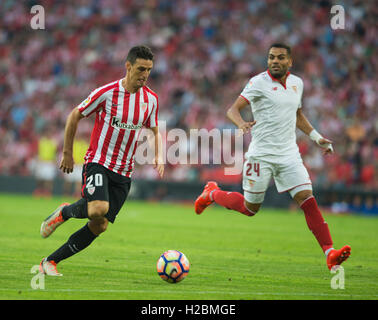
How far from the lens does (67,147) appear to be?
23.6 feet

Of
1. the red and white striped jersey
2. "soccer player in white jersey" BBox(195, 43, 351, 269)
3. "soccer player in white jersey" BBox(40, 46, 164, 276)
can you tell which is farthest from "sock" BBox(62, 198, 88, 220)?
"soccer player in white jersey" BBox(195, 43, 351, 269)

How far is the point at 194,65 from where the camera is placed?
25.0 meters

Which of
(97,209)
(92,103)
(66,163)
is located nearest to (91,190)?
(97,209)

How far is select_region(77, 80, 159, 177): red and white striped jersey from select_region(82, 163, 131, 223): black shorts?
70 mm

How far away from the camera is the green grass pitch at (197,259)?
6504 mm

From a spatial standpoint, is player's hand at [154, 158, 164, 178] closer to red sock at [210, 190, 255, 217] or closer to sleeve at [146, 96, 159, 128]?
sleeve at [146, 96, 159, 128]

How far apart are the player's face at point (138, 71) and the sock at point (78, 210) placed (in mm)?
1425

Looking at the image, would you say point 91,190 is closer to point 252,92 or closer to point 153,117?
point 153,117

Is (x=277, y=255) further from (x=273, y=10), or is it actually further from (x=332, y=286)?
(x=273, y=10)

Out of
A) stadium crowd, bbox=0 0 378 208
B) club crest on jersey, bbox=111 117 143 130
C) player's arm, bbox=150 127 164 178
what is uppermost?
stadium crowd, bbox=0 0 378 208

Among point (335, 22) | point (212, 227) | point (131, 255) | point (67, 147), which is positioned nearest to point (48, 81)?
point (335, 22)

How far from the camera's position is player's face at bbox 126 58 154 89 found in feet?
24.0

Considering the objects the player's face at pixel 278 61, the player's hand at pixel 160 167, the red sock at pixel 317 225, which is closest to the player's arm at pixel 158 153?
the player's hand at pixel 160 167

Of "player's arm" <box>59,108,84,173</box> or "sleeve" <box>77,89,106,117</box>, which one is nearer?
"player's arm" <box>59,108,84,173</box>
